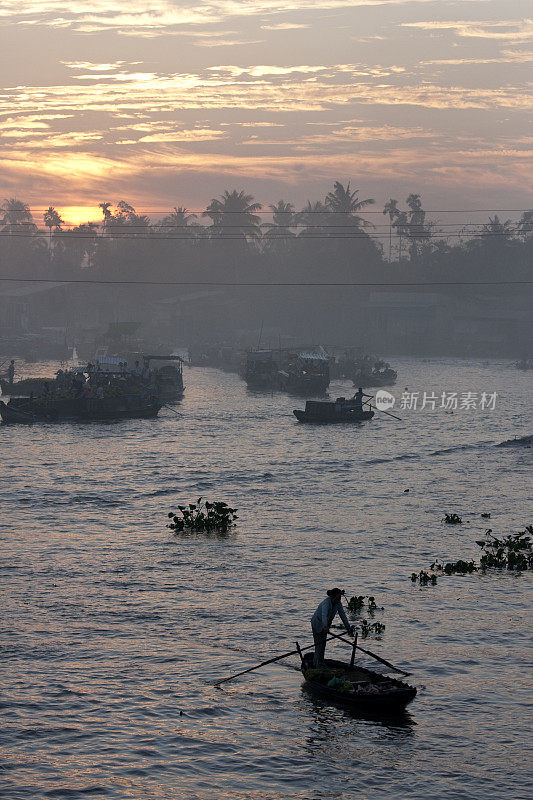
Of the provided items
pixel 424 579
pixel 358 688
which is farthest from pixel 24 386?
pixel 358 688

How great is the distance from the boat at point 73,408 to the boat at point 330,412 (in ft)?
34.2

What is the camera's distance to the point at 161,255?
156m

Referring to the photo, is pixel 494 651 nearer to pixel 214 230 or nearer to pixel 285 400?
pixel 285 400

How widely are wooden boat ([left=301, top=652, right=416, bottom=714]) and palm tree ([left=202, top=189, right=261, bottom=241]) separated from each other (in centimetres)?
13476

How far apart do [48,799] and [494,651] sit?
10.9 m

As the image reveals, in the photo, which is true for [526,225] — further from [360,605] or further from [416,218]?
[360,605]

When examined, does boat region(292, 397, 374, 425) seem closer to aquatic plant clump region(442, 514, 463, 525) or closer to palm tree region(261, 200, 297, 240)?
aquatic plant clump region(442, 514, 463, 525)

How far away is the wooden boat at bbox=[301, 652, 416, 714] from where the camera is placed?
1728 cm

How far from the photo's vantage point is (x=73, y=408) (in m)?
63.9

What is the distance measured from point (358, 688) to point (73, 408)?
160ft

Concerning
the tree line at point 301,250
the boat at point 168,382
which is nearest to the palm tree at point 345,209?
the tree line at point 301,250

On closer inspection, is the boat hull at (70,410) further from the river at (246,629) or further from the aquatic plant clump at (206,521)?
the aquatic plant clump at (206,521)

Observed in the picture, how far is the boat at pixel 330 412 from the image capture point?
64.6 m

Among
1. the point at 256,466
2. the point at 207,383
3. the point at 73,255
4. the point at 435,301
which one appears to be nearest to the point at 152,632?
the point at 256,466
